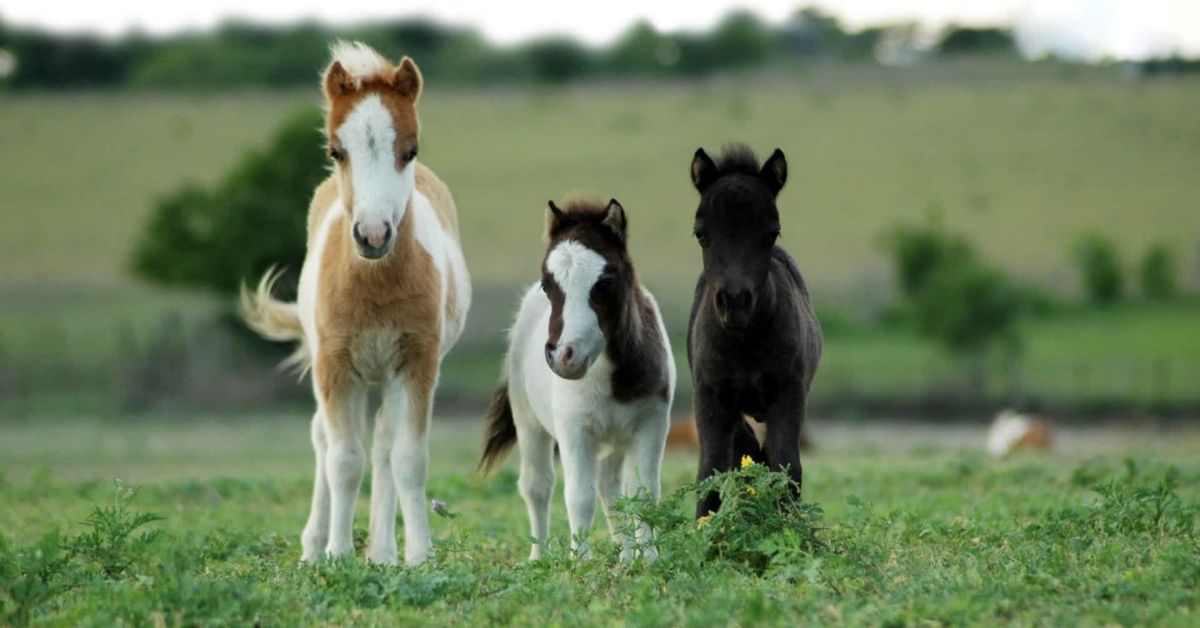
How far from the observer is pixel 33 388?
39.5 meters

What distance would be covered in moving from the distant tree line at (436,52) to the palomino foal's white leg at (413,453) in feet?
244

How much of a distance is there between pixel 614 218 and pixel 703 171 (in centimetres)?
56

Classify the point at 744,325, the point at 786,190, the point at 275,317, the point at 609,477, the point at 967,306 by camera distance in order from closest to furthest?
the point at 744,325, the point at 609,477, the point at 275,317, the point at 967,306, the point at 786,190

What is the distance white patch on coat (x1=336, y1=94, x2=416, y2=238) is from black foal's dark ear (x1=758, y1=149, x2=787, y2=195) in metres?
1.99

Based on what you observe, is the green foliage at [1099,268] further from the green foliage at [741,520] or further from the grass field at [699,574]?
the green foliage at [741,520]

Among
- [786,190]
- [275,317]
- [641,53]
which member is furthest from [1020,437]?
[641,53]

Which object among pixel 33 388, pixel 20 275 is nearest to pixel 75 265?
pixel 20 275

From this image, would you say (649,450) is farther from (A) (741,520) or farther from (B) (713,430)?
(A) (741,520)

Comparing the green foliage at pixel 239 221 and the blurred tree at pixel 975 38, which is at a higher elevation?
the blurred tree at pixel 975 38

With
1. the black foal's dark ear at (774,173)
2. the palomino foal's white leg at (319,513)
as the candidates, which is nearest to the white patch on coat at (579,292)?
the black foal's dark ear at (774,173)

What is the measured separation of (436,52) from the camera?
9944 cm

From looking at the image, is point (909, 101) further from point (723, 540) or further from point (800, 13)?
point (723, 540)

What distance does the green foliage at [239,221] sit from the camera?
44.8m

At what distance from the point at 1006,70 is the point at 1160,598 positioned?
70.2 metres
